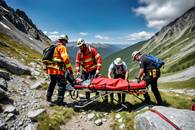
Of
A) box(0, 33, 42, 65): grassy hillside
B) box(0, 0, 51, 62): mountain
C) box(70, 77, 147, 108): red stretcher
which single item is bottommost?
box(70, 77, 147, 108): red stretcher

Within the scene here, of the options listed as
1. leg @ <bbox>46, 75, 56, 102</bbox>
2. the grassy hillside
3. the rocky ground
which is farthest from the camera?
the grassy hillside

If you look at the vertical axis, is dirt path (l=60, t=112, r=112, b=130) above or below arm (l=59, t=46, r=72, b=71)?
below

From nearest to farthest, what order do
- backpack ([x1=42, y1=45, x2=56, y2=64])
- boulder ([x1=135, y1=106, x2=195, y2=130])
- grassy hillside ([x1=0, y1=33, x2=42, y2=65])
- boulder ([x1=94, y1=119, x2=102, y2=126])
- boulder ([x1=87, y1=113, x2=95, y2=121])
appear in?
1. boulder ([x1=135, y1=106, x2=195, y2=130])
2. boulder ([x1=94, y1=119, x2=102, y2=126])
3. boulder ([x1=87, y1=113, x2=95, y2=121])
4. backpack ([x1=42, y1=45, x2=56, y2=64])
5. grassy hillside ([x1=0, y1=33, x2=42, y2=65])

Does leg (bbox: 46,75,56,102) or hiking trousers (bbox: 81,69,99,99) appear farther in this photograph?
hiking trousers (bbox: 81,69,99,99)

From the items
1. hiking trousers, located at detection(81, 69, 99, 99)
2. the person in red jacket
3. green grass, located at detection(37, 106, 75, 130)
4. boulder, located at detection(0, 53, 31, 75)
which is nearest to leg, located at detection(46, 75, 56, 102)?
green grass, located at detection(37, 106, 75, 130)

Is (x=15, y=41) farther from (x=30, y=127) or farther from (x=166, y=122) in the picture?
(x=166, y=122)

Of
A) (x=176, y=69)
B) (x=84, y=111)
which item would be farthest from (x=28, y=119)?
(x=176, y=69)

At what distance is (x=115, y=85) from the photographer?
1042cm

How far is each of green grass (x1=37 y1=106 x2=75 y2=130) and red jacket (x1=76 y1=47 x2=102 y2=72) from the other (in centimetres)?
299

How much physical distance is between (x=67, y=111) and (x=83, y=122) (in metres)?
1.19

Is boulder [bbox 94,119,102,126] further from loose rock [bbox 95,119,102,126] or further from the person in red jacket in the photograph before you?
the person in red jacket

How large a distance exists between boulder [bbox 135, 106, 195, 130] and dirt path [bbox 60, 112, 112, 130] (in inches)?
68.3

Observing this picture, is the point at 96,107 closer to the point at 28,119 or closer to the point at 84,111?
the point at 84,111

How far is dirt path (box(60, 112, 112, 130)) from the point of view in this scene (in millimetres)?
9000
